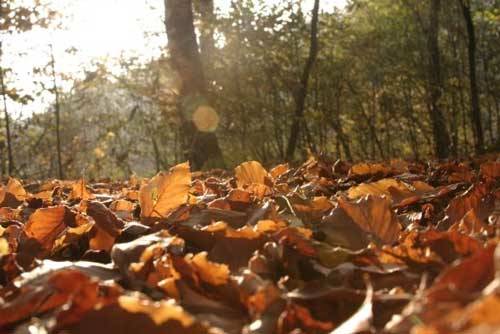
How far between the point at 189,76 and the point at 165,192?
798 cm

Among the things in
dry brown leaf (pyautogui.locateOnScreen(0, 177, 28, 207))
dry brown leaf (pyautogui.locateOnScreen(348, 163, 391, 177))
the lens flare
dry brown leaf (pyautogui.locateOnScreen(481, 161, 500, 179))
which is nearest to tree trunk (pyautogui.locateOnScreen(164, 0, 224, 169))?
the lens flare

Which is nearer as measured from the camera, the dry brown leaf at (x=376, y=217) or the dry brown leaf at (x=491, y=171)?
the dry brown leaf at (x=376, y=217)

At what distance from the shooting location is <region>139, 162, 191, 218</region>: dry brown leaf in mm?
1354

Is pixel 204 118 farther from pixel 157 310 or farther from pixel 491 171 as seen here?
pixel 157 310

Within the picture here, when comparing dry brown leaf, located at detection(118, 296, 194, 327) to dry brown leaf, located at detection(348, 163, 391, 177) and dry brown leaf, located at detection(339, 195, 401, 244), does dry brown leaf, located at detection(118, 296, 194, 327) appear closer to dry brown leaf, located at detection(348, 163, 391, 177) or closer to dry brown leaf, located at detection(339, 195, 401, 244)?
dry brown leaf, located at detection(339, 195, 401, 244)

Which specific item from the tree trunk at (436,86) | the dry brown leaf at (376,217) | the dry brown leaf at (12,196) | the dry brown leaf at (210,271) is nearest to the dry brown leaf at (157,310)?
the dry brown leaf at (210,271)

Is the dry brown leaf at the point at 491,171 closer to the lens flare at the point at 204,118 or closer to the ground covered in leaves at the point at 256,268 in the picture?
the ground covered in leaves at the point at 256,268

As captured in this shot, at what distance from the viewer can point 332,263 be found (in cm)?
95

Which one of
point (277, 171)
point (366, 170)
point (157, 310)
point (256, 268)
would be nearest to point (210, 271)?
point (256, 268)

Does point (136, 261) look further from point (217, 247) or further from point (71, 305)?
point (71, 305)

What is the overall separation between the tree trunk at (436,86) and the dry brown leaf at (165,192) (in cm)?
1133

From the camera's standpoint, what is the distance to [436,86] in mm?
12906

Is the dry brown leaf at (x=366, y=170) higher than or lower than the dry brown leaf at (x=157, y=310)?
lower

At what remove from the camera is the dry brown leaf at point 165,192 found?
1.35 meters
